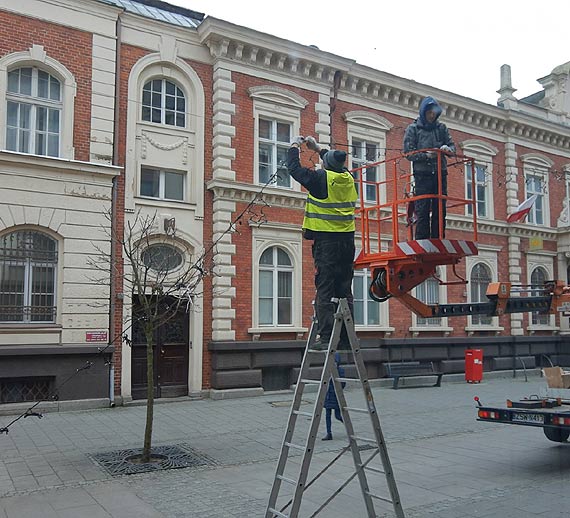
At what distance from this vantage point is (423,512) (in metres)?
6.88

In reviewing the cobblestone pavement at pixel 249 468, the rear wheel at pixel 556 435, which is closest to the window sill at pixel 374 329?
the cobblestone pavement at pixel 249 468

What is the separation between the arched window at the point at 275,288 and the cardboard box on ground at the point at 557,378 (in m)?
8.51

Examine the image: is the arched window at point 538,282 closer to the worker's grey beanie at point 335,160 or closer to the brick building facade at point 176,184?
the brick building facade at point 176,184

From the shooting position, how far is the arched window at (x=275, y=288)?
1736cm

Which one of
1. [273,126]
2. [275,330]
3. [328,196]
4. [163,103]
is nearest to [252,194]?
[273,126]

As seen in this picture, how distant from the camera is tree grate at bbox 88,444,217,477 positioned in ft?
28.9

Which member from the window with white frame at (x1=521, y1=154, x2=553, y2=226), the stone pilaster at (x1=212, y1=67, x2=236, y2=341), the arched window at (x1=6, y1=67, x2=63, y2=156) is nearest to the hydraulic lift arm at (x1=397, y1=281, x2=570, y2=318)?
the stone pilaster at (x1=212, y1=67, x2=236, y2=341)

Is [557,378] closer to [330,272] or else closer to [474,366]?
[330,272]

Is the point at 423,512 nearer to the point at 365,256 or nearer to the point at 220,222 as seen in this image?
the point at 365,256

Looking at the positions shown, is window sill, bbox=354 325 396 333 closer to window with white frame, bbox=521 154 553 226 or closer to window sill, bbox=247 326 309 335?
window sill, bbox=247 326 309 335

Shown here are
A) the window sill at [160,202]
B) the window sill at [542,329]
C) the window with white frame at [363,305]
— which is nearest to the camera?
the window sill at [160,202]

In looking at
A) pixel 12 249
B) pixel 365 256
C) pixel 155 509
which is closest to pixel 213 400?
pixel 12 249

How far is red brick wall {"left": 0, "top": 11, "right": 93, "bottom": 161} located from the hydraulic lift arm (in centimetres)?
1066

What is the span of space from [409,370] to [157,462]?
37.2 feet
